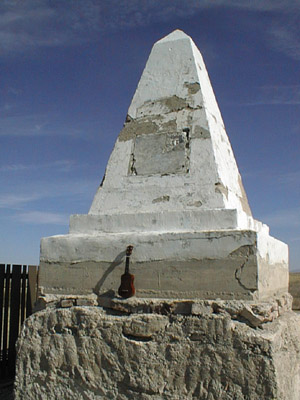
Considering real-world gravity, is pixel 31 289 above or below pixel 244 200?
below

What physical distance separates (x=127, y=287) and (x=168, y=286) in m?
0.29

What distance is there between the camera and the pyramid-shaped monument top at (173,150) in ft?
10.2

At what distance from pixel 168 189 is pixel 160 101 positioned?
89 cm

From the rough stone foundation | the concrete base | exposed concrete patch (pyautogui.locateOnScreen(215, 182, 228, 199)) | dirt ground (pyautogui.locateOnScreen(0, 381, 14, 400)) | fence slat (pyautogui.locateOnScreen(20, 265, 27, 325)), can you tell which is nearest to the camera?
the rough stone foundation

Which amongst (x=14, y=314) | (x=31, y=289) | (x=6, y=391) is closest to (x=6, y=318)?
(x=14, y=314)

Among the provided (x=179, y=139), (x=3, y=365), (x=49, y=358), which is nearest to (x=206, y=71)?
(x=179, y=139)

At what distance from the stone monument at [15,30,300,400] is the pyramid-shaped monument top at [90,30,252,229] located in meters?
0.01

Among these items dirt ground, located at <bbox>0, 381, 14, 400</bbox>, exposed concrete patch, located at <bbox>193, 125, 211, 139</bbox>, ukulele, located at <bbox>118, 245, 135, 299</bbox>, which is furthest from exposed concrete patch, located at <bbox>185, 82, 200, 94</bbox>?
dirt ground, located at <bbox>0, 381, 14, 400</bbox>

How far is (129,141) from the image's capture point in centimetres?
353

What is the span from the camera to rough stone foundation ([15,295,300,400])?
2.40 m

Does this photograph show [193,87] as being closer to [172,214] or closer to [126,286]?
[172,214]

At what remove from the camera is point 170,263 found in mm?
2783

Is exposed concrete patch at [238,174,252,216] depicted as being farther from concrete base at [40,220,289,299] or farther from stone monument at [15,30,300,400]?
concrete base at [40,220,289,299]

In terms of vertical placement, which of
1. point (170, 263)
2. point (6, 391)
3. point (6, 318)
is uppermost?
point (170, 263)
